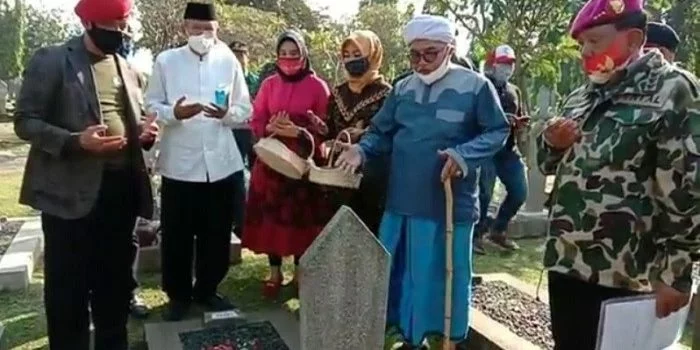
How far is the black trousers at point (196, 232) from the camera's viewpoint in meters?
3.86

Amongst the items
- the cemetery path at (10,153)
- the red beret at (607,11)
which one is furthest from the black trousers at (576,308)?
the cemetery path at (10,153)

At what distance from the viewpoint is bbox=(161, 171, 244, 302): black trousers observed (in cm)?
386

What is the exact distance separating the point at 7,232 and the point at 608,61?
5298 mm

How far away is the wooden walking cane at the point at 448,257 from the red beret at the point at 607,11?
107cm

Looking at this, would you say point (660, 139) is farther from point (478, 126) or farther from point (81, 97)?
point (81, 97)

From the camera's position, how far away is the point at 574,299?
216 cm

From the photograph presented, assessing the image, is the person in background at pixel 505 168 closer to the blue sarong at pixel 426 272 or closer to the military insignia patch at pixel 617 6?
the blue sarong at pixel 426 272

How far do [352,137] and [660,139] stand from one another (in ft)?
6.52

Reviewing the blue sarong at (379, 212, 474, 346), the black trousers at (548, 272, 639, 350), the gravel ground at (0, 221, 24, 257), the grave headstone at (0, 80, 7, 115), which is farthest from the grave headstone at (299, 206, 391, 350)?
the grave headstone at (0, 80, 7, 115)

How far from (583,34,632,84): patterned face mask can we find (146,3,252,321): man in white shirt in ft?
7.04

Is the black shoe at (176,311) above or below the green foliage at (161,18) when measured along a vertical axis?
below

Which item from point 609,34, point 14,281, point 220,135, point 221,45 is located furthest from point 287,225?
point 609,34

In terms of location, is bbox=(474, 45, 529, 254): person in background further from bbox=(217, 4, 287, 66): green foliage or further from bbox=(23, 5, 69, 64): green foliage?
bbox=(23, 5, 69, 64): green foliage

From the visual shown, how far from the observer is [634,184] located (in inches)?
78.0
